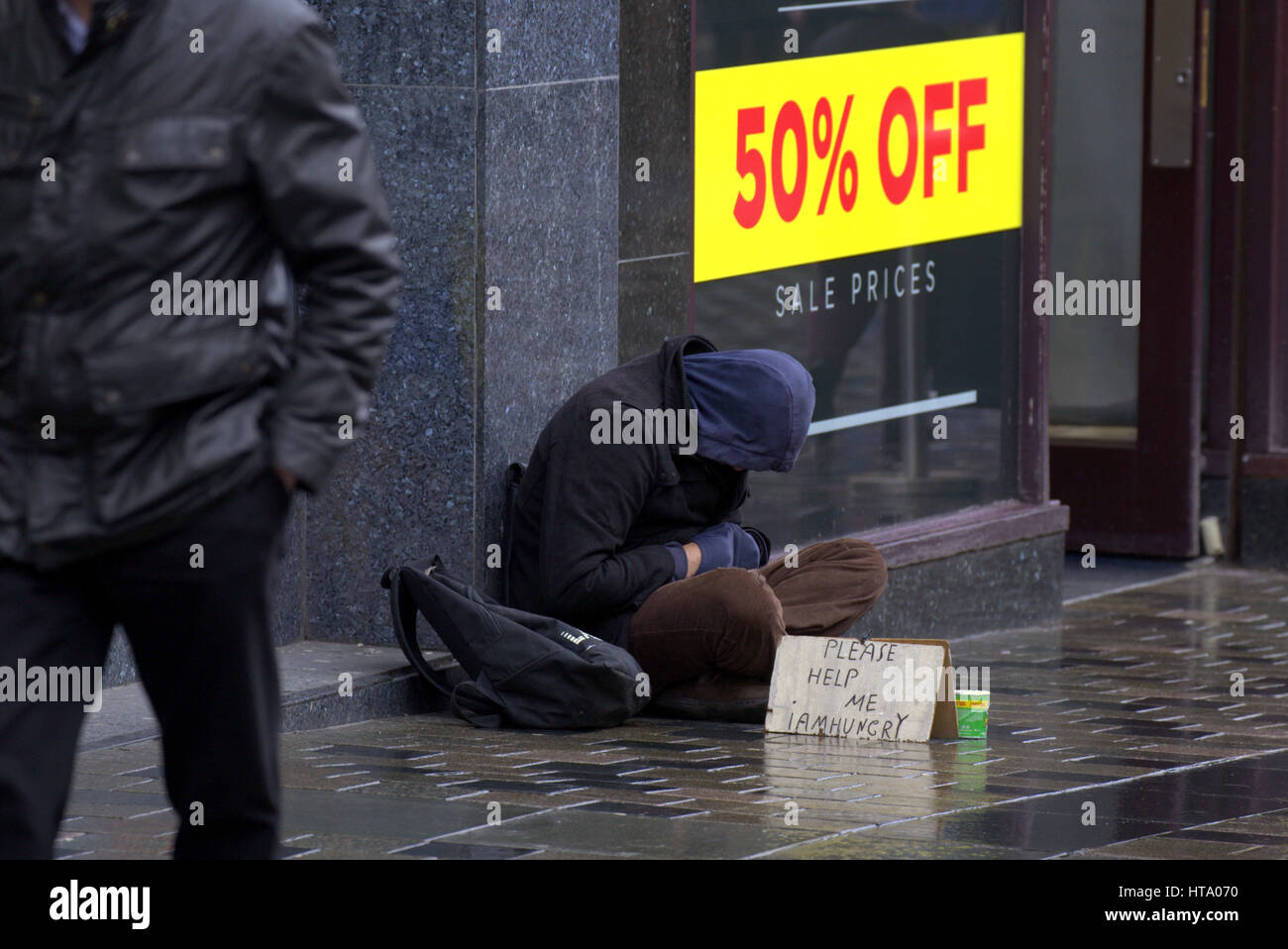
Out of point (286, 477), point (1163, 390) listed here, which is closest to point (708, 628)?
point (286, 477)

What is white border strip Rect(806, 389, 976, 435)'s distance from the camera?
293 inches

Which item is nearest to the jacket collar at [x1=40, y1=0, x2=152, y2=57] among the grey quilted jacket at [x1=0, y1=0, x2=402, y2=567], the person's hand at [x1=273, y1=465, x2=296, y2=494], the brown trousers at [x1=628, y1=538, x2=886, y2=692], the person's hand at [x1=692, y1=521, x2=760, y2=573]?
the grey quilted jacket at [x1=0, y1=0, x2=402, y2=567]

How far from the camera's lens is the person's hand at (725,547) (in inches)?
244

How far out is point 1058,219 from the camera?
9898 millimetres

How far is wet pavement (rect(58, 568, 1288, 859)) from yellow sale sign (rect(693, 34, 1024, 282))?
153 centimetres

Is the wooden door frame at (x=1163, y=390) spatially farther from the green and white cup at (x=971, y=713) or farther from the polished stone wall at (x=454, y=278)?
the green and white cup at (x=971, y=713)

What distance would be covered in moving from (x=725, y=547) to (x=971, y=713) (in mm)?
811

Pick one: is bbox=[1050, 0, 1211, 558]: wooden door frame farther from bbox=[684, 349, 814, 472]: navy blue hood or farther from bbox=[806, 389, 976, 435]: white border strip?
bbox=[684, 349, 814, 472]: navy blue hood

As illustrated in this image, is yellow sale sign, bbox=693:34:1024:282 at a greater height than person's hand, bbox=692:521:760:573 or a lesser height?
greater

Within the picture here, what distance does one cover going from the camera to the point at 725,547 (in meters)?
6.24

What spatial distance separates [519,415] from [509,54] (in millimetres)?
924
